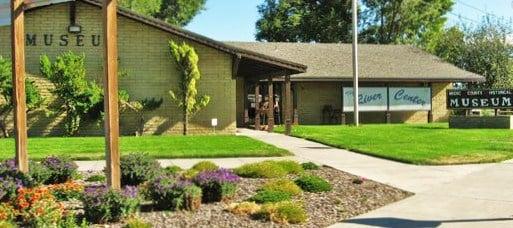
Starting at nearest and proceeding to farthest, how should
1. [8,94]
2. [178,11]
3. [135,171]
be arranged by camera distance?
[135,171]
[8,94]
[178,11]

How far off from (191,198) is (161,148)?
926 cm

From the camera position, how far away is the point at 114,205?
766 centimetres

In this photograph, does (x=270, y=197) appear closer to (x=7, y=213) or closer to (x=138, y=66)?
(x=7, y=213)

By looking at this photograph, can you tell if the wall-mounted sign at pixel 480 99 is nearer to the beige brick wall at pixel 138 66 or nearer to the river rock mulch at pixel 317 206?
the beige brick wall at pixel 138 66

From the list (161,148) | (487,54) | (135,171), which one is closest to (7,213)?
(135,171)

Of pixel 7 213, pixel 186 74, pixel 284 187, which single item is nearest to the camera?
pixel 7 213

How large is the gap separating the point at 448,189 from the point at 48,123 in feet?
54.2

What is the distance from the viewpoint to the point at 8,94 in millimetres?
21562

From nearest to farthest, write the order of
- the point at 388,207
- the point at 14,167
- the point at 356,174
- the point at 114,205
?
the point at 114,205 < the point at 388,207 < the point at 14,167 < the point at 356,174

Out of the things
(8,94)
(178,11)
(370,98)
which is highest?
(178,11)

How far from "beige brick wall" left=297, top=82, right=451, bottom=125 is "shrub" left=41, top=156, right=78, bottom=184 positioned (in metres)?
22.1

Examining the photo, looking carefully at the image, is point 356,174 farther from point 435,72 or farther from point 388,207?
point 435,72

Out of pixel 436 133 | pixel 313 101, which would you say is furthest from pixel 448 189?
pixel 313 101

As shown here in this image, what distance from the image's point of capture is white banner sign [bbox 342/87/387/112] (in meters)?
32.6
